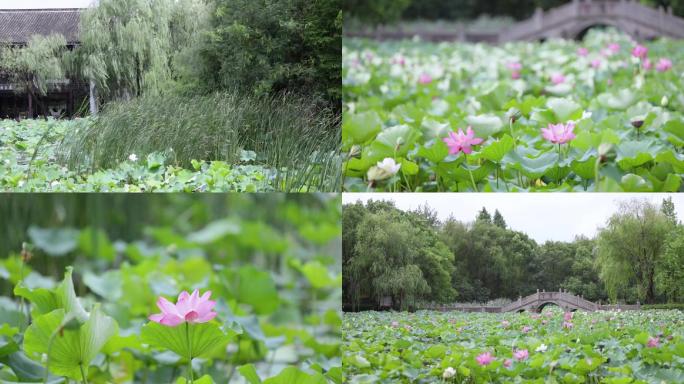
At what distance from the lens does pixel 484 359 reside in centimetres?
194

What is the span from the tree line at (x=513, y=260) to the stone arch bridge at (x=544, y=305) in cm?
2

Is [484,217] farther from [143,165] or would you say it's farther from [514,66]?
[514,66]

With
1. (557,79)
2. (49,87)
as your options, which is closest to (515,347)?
(557,79)

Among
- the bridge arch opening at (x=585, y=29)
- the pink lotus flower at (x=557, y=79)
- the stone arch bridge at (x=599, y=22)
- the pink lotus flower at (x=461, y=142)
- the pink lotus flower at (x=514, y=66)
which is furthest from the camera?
the bridge arch opening at (x=585, y=29)

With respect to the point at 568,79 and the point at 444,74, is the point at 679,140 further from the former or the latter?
the point at 444,74

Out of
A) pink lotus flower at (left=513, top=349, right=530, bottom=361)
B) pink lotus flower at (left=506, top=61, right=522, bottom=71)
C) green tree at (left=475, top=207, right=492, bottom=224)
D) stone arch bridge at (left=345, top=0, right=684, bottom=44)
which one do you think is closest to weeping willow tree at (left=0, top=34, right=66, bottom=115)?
green tree at (left=475, top=207, right=492, bottom=224)

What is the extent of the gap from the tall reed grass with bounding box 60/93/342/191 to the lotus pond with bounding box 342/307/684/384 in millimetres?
459

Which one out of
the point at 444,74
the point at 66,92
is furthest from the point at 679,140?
the point at 66,92

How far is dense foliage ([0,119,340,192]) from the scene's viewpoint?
200cm

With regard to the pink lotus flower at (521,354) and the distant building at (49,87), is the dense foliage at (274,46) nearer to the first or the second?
the distant building at (49,87)

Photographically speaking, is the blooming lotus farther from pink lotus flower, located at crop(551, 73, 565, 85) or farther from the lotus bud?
pink lotus flower, located at crop(551, 73, 565, 85)

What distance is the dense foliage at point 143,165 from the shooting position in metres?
2.00

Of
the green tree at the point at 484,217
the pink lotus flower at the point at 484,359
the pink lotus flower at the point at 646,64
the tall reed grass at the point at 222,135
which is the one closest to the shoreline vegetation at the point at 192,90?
the tall reed grass at the point at 222,135

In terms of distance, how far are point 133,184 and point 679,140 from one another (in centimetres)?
157
